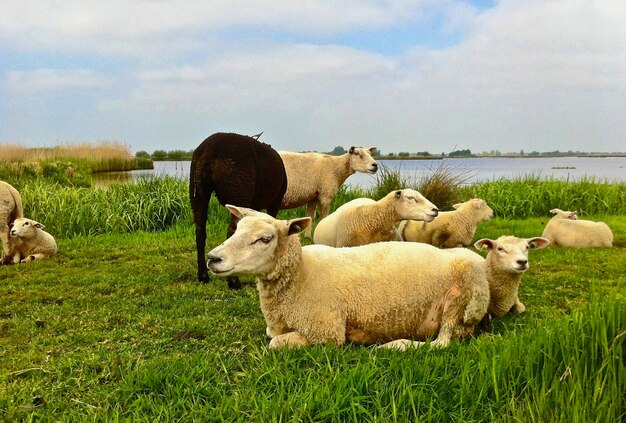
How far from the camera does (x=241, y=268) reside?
388 centimetres

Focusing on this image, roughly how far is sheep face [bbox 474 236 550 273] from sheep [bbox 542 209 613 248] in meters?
4.33

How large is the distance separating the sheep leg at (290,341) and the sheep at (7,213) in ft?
22.6

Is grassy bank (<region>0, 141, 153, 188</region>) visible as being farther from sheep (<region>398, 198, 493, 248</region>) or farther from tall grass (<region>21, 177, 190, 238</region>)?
sheep (<region>398, 198, 493, 248</region>)

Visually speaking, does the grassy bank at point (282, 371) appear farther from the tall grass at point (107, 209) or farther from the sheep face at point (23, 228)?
the tall grass at point (107, 209)

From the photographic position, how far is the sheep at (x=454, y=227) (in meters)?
8.83

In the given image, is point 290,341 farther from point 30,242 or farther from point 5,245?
point 5,245

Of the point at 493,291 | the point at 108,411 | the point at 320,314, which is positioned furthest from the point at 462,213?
the point at 108,411

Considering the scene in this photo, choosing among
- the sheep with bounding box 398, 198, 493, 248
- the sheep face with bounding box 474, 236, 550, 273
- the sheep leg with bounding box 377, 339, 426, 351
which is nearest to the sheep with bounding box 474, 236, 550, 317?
the sheep face with bounding box 474, 236, 550, 273

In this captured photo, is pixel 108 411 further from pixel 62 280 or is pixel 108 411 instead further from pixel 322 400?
pixel 62 280

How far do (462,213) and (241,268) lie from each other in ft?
19.3

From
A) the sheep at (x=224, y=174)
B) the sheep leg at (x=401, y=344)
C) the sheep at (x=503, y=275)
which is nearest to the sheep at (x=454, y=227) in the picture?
the sheep at (x=224, y=174)

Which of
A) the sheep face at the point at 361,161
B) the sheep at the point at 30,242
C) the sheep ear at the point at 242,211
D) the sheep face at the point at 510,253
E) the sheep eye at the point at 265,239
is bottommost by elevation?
the sheep at the point at 30,242

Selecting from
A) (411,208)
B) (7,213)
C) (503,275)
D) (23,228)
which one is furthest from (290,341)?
(7,213)

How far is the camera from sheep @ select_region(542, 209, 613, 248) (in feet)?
30.0
